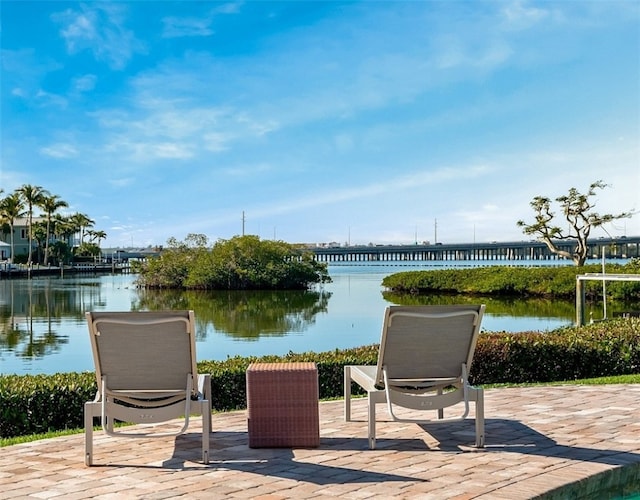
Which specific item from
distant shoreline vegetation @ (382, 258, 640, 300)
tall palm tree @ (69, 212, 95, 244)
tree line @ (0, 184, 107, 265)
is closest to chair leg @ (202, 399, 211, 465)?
distant shoreline vegetation @ (382, 258, 640, 300)

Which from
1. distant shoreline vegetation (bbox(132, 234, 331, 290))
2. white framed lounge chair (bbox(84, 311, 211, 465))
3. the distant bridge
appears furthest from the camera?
the distant bridge

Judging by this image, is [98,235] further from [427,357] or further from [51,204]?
[427,357]

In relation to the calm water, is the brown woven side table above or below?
above

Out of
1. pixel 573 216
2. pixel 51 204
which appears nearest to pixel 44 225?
pixel 51 204

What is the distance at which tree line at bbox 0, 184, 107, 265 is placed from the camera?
243 feet

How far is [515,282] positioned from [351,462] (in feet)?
108

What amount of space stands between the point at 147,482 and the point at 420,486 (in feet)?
4.85

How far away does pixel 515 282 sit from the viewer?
3606cm

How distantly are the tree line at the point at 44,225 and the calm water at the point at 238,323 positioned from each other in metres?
40.4

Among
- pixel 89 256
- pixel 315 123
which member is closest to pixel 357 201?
pixel 315 123

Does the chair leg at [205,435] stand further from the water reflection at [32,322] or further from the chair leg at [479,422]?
the water reflection at [32,322]

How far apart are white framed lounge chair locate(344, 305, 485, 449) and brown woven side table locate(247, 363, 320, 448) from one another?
384 mm

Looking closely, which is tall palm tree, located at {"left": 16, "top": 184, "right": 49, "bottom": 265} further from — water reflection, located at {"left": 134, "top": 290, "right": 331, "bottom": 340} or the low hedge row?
the low hedge row

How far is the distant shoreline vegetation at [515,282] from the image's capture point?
100 ft
